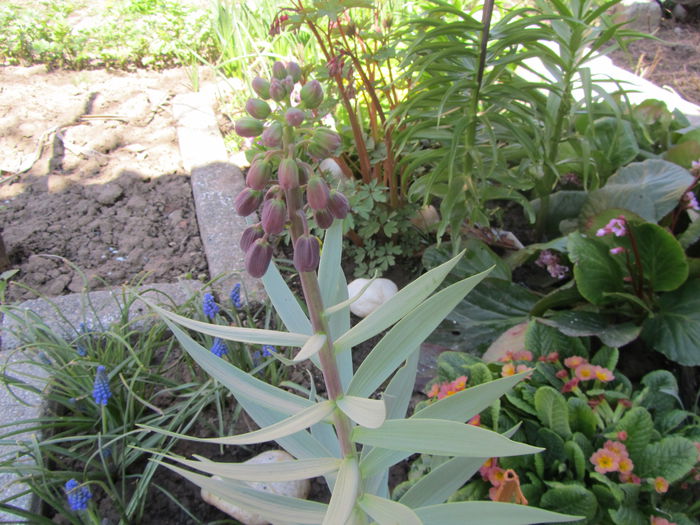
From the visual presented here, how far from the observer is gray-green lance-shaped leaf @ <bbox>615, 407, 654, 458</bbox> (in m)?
1.28

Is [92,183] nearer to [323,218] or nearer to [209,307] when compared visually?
[209,307]

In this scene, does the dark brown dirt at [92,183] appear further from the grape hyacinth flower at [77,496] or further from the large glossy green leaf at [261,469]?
the large glossy green leaf at [261,469]

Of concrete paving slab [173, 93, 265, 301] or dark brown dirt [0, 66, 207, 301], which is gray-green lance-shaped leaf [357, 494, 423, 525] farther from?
dark brown dirt [0, 66, 207, 301]

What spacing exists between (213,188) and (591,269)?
5.57ft

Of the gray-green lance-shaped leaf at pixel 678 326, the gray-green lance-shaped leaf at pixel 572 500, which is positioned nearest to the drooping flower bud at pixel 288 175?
the gray-green lance-shaped leaf at pixel 572 500

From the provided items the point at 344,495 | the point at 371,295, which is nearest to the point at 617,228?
the point at 371,295

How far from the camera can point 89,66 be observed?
3.77m

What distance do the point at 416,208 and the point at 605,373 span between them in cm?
94

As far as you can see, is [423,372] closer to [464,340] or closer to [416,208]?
[464,340]

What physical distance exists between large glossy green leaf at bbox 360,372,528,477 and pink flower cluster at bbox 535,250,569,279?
1.11 metres

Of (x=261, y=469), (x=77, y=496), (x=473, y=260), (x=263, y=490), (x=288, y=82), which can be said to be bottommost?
(x=263, y=490)

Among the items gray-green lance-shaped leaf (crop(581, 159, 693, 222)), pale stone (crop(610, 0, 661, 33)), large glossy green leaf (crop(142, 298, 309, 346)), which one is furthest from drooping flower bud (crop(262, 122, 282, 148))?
pale stone (crop(610, 0, 661, 33))

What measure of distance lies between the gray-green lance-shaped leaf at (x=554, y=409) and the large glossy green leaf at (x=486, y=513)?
463 mm

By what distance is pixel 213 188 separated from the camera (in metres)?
2.64
